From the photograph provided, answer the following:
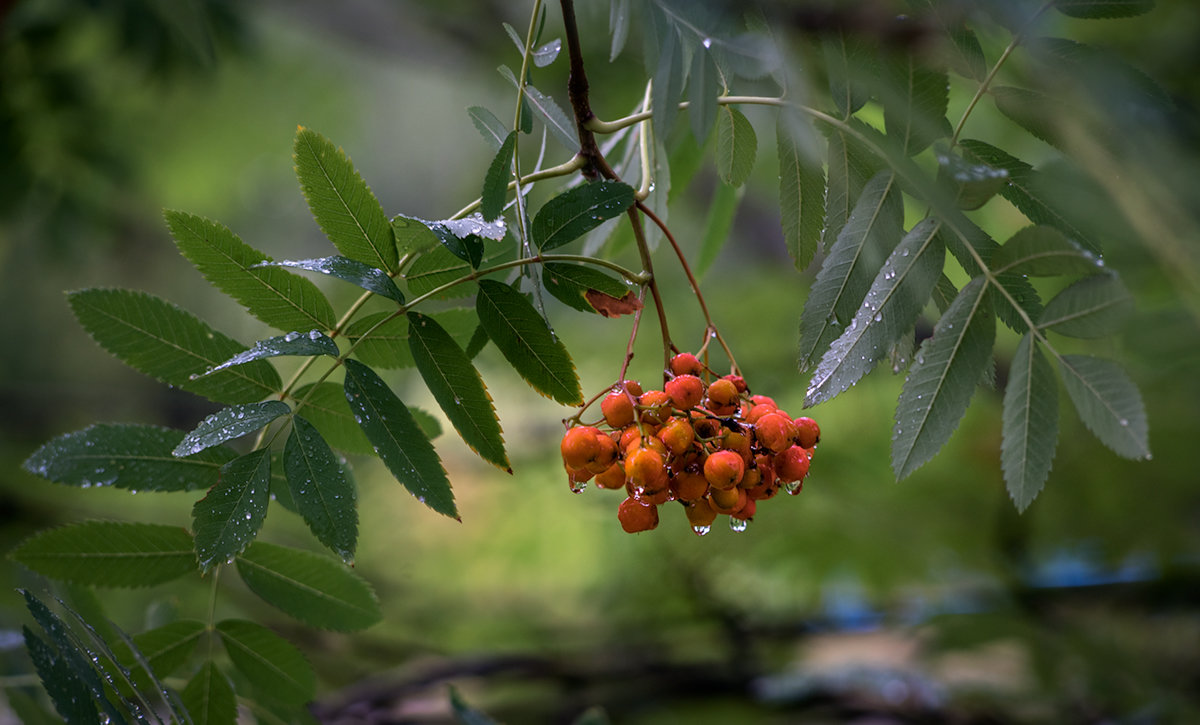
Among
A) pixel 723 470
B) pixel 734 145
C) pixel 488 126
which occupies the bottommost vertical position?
pixel 723 470

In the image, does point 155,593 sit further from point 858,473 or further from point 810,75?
point 810,75

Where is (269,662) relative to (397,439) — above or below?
below

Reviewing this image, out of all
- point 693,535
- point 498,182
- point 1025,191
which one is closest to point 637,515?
point 498,182

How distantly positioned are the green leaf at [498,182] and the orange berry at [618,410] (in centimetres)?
16

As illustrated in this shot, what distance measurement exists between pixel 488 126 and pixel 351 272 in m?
0.19

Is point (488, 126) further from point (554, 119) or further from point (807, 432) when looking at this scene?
point (807, 432)

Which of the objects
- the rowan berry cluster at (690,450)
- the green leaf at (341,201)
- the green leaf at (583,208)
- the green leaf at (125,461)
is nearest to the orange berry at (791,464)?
the rowan berry cluster at (690,450)

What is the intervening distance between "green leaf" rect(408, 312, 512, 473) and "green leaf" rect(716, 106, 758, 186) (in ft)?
0.97

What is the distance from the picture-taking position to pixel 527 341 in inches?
24.3

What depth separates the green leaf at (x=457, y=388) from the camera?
0.60 metres

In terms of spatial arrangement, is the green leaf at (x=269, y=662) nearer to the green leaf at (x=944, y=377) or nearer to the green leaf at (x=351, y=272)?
the green leaf at (x=351, y=272)

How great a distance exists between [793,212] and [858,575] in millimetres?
1315

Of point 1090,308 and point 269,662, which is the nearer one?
point 1090,308

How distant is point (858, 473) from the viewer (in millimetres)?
1854
